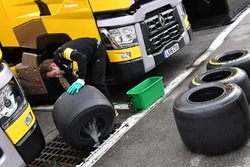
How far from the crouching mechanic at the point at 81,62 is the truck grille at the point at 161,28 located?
39.2 inches

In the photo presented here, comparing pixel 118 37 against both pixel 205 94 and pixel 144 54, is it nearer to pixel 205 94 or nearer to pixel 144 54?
pixel 144 54

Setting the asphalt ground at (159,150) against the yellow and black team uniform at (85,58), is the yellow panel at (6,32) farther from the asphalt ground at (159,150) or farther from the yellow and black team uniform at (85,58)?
the asphalt ground at (159,150)

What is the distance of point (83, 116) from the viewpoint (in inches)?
168

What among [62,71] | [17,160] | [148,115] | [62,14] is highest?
[62,14]

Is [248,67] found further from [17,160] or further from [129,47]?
[17,160]

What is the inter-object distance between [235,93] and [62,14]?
311cm

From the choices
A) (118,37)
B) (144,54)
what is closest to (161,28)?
(144,54)

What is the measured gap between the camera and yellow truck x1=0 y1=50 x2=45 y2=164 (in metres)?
3.53

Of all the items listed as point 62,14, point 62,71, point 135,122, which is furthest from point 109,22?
point 135,122

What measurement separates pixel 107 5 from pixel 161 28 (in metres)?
1.07

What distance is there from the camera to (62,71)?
4742 mm

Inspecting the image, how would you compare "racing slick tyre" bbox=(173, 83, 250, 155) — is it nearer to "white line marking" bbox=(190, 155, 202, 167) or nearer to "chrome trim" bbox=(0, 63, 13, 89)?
"white line marking" bbox=(190, 155, 202, 167)

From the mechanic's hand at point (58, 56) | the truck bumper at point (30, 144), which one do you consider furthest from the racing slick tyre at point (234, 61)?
the truck bumper at point (30, 144)

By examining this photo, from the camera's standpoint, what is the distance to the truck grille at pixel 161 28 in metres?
5.81
